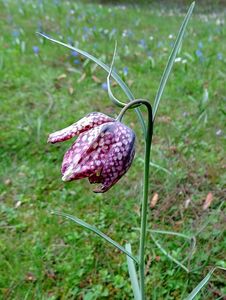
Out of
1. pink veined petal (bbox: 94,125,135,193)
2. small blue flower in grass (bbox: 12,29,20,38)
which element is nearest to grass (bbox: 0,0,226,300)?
small blue flower in grass (bbox: 12,29,20,38)

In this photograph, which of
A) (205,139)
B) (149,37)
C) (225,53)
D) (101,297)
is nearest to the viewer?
(101,297)

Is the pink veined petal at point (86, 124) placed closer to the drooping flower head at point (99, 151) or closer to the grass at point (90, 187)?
the drooping flower head at point (99, 151)

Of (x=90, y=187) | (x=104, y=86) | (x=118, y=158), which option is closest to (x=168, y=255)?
(x=90, y=187)

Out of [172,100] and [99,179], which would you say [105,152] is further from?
[172,100]

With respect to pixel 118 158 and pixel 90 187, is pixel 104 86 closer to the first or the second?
pixel 90 187

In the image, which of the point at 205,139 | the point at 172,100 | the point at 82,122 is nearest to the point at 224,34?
the point at 172,100

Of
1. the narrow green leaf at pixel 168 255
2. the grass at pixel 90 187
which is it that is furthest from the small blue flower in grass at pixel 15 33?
the narrow green leaf at pixel 168 255
